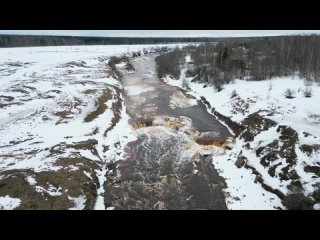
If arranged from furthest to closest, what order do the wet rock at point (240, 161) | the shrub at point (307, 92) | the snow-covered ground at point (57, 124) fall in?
the shrub at point (307, 92) → the wet rock at point (240, 161) → the snow-covered ground at point (57, 124)

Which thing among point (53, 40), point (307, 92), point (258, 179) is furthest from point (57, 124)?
point (53, 40)

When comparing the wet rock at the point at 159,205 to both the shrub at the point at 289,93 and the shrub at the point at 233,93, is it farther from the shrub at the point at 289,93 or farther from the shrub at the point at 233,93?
the shrub at the point at 233,93

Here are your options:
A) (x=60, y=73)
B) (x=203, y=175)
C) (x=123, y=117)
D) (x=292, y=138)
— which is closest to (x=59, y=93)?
(x=123, y=117)

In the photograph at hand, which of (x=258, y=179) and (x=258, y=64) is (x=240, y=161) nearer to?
(x=258, y=179)

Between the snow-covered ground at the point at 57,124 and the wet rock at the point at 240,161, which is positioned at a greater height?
the snow-covered ground at the point at 57,124

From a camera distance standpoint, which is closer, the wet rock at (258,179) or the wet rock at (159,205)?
the wet rock at (159,205)

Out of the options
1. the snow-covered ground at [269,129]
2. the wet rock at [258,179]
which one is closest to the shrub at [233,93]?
the snow-covered ground at [269,129]

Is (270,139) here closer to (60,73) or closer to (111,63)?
(60,73)
